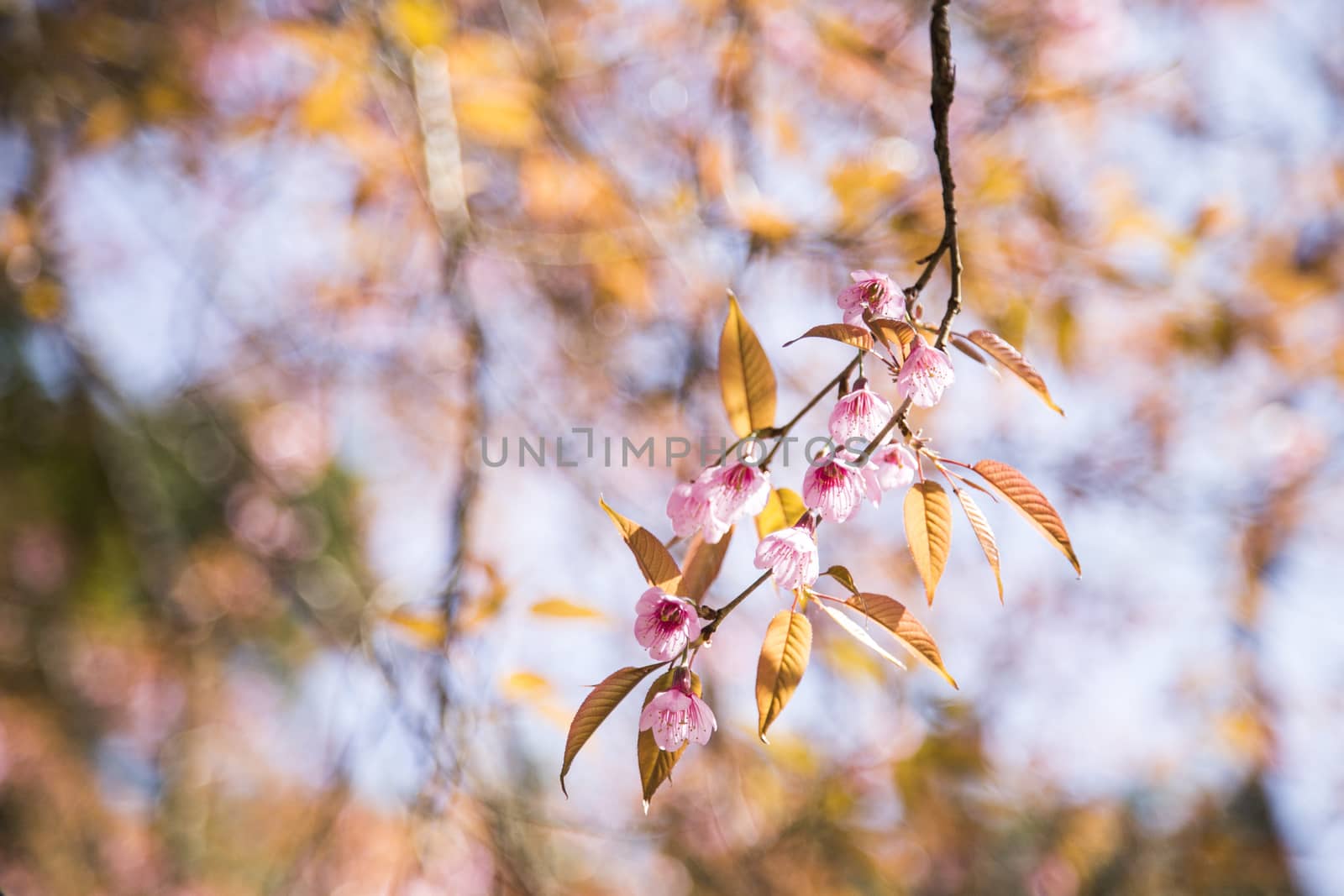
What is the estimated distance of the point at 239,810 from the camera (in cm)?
447

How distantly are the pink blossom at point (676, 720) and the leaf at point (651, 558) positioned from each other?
5 centimetres

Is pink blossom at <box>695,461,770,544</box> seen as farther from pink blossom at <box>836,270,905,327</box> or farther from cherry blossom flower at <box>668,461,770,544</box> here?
pink blossom at <box>836,270,905,327</box>

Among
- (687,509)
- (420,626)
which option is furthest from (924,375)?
(420,626)

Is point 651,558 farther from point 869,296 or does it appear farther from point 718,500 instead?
point 869,296

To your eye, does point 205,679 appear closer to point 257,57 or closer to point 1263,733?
→ point 257,57

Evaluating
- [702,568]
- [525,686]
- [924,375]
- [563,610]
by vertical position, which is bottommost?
[525,686]

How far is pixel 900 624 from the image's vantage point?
1.27 feet

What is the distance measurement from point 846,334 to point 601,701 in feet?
0.72

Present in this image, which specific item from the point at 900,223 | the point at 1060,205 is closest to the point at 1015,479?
the point at 900,223

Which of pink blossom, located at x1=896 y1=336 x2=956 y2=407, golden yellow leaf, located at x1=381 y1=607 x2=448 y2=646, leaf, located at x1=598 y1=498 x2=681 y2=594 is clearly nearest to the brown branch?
pink blossom, located at x1=896 y1=336 x2=956 y2=407

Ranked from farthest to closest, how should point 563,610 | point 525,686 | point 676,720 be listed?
→ point 525,686 < point 563,610 < point 676,720

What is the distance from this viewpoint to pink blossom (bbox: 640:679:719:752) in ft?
1.23

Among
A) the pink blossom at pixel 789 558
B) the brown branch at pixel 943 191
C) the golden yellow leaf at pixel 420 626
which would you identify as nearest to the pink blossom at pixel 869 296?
the brown branch at pixel 943 191

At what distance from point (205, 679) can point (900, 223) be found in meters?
4.27
